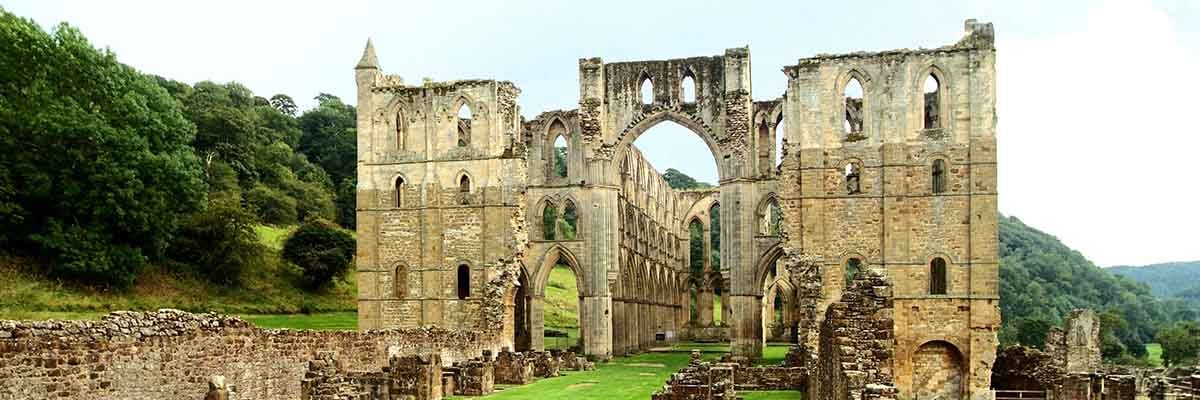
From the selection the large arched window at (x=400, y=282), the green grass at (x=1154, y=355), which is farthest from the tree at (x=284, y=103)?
the green grass at (x=1154, y=355)

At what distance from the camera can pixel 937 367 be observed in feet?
106

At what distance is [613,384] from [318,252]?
22.2 m

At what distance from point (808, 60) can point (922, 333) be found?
28.2 ft

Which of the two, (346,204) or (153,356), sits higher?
(346,204)

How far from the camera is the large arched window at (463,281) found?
125 ft

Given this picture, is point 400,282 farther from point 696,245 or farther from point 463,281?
point 696,245

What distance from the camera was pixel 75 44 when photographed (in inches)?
1459

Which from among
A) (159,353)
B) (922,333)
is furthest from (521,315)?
(159,353)

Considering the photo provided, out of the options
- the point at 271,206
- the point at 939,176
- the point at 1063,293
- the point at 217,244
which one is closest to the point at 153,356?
the point at 939,176

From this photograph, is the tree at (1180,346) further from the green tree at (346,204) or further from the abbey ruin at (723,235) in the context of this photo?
the green tree at (346,204)

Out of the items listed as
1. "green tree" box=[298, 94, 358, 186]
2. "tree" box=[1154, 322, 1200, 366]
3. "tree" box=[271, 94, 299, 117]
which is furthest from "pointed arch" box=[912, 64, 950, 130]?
"tree" box=[271, 94, 299, 117]

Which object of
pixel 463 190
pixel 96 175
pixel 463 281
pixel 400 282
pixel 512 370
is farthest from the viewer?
pixel 463 281

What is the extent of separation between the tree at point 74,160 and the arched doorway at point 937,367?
24.6 meters

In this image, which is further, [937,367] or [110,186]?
[110,186]
